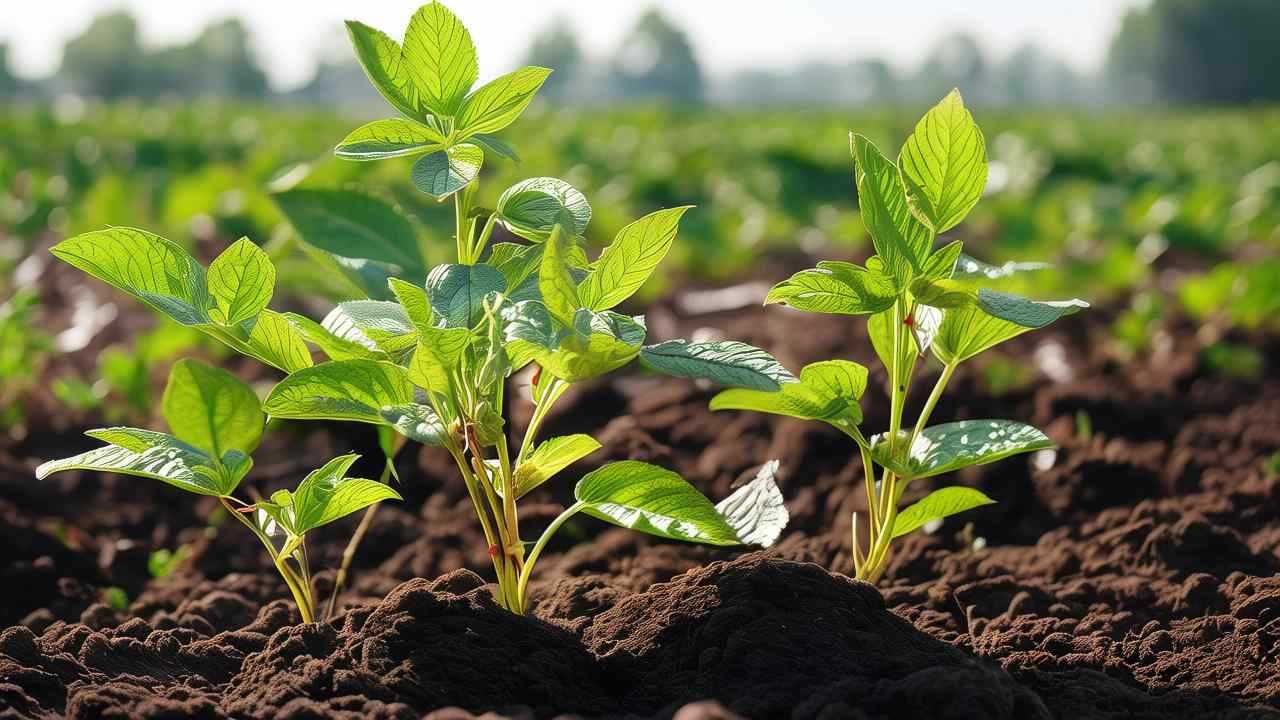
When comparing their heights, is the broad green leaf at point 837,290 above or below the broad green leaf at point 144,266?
below

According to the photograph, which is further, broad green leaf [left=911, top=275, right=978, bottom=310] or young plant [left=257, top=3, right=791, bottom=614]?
broad green leaf [left=911, top=275, right=978, bottom=310]

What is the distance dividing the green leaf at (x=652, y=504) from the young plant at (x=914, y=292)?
14 centimetres

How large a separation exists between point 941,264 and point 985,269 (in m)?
0.06

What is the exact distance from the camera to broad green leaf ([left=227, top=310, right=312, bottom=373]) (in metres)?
1.51

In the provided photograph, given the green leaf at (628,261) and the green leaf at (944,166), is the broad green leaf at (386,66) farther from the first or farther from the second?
the green leaf at (944,166)

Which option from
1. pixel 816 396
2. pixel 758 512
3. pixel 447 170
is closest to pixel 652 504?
pixel 758 512

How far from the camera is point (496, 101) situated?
4.89ft

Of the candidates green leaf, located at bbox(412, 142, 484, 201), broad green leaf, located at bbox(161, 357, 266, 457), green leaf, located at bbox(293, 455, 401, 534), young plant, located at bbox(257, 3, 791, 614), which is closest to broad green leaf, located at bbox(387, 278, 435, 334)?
young plant, located at bbox(257, 3, 791, 614)

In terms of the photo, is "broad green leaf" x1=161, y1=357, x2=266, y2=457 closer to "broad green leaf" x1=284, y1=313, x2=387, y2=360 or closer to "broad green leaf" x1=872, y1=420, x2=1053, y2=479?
"broad green leaf" x1=284, y1=313, x2=387, y2=360

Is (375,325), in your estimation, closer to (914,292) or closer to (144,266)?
(144,266)

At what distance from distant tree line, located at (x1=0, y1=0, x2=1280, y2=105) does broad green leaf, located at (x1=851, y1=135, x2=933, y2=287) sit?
49.2 metres

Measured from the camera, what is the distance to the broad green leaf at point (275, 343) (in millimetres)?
1515

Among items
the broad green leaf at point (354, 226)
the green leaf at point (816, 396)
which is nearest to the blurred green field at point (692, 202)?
the broad green leaf at point (354, 226)

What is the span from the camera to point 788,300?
4.77 ft
